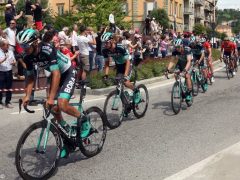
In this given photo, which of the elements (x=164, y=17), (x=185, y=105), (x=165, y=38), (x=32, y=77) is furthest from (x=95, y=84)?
(x=164, y=17)

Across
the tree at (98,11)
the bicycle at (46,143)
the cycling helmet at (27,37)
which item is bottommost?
the bicycle at (46,143)

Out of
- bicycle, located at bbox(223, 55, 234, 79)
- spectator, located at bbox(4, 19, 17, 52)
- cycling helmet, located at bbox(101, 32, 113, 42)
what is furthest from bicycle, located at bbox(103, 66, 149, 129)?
bicycle, located at bbox(223, 55, 234, 79)

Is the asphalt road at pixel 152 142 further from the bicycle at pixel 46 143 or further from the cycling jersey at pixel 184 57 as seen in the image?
the cycling jersey at pixel 184 57

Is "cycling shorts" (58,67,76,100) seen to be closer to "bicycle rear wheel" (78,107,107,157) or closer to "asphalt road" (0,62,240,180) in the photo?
"bicycle rear wheel" (78,107,107,157)

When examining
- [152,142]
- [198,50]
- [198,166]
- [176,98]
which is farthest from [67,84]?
[198,50]

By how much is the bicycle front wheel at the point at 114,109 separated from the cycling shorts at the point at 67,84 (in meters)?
2.95

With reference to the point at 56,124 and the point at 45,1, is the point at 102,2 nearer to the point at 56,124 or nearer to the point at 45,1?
the point at 45,1

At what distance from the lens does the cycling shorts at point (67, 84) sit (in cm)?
653

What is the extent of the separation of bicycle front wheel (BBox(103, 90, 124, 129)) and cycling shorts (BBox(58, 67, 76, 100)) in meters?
2.95

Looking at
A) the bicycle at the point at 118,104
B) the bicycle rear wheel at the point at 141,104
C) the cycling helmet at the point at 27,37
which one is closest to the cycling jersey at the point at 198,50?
the bicycle rear wheel at the point at 141,104

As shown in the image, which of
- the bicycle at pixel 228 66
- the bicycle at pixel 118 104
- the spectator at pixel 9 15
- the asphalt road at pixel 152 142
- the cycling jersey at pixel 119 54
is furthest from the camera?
the bicycle at pixel 228 66

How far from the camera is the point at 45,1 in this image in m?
68.5

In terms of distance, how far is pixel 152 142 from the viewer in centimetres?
828

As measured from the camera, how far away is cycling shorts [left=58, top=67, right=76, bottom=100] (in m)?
Answer: 6.53
